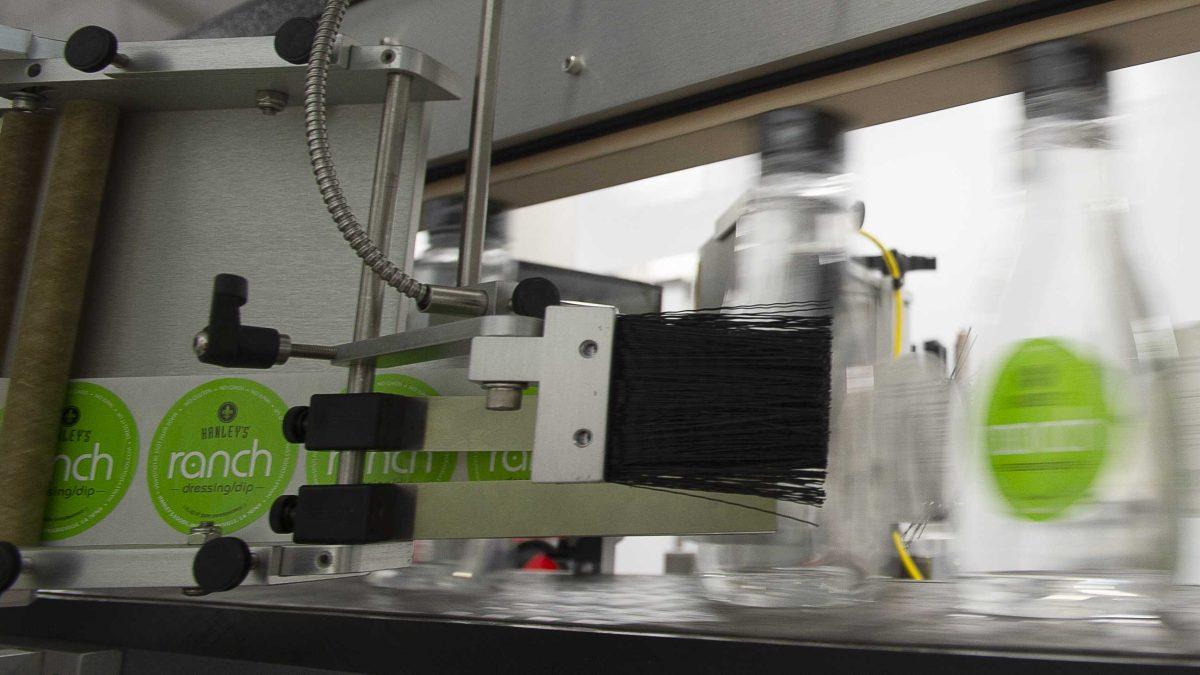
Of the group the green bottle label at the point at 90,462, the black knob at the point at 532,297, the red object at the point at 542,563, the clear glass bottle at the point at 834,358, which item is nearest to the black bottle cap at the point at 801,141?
the clear glass bottle at the point at 834,358

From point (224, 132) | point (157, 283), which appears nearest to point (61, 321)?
point (157, 283)

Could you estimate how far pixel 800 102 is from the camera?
2.37ft

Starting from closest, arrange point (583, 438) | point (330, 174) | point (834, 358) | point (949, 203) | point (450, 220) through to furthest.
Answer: point (583, 438) < point (330, 174) < point (834, 358) < point (450, 220) < point (949, 203)

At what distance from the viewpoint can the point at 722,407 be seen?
0.43m

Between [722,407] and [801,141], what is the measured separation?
33 centimetres

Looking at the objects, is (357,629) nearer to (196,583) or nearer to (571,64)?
(196,583)

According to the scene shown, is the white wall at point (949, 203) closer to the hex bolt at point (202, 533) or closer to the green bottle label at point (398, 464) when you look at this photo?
the green bottle label at point (398, 464)

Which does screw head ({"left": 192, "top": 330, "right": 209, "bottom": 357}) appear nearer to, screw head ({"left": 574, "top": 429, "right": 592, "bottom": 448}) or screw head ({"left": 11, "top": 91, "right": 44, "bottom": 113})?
screw head ({"left": 574, "top": 429, "right": 592, "bottom": 448})

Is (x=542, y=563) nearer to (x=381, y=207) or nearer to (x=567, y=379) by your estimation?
(x=381, y=207)

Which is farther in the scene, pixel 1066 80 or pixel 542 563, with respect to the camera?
pixel 542 563

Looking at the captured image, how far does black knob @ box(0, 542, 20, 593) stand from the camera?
21.2 inches

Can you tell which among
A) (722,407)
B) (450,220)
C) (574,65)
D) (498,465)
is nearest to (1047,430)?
(722,407)

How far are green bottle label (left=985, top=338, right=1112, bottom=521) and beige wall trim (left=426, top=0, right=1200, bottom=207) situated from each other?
23 cm

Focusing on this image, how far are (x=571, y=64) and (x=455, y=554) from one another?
0.42m
